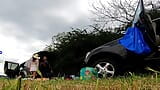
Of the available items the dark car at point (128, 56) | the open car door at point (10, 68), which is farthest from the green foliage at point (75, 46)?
the dark car at point (128, 56)

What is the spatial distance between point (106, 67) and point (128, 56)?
588 mm

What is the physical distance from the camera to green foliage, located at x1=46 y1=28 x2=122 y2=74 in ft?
75.1

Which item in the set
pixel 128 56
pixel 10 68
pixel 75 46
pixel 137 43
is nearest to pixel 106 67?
pixel 128 56

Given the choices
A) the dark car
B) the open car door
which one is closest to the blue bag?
the dark car

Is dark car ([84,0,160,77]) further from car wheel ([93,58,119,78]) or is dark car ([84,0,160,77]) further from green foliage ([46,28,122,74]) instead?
green foliage ([46,28,122,74])

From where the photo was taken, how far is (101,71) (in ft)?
30.3

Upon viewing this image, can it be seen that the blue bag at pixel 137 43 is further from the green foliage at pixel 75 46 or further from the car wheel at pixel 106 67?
the green foliage at pixel 75 46

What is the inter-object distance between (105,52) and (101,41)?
14.9 m

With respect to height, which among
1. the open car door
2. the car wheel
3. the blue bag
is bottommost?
the car wheel

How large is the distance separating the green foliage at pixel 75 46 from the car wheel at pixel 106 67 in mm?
12034

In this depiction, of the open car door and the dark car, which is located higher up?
the open car door

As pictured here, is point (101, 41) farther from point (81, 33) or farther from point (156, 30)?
point (156, 30)

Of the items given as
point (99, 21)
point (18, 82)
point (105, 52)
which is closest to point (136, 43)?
point (105, 52)

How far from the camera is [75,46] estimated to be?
24.8 meters
